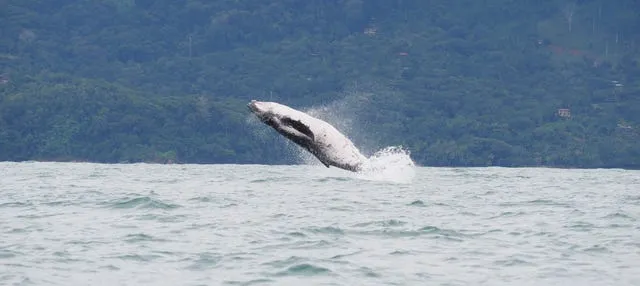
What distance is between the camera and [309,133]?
101 ft

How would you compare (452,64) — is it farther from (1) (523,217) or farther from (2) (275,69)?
(1) (523,217)

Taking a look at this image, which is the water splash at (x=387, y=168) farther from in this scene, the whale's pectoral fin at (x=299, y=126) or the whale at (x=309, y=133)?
the whale's pectoral fin at (x=299, y=126)

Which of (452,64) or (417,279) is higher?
(452,64)

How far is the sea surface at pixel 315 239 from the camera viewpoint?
19828 millimetres

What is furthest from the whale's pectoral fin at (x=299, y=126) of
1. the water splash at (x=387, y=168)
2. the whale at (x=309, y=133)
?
the water splash at (x=387, y=168)

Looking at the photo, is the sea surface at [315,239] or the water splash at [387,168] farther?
the water splash at [387,168]

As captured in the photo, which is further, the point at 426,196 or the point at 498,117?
the point at 498,117

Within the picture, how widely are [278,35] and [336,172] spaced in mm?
146984

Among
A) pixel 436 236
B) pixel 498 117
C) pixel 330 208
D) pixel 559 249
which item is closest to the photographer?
pixel 559 249

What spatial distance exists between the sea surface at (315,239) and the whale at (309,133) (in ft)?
3.61

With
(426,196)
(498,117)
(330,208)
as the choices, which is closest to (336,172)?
(426,196)

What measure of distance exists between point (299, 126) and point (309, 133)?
406 mm

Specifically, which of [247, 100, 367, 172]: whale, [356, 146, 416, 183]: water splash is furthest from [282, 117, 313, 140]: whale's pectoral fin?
[356, 146, 416, 183]: water splash

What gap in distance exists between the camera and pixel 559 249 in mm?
22656
